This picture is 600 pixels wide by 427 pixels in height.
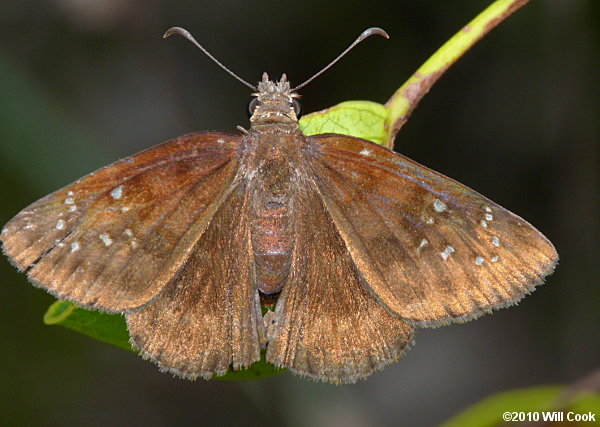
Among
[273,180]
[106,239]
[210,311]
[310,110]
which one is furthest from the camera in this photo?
[310,110]

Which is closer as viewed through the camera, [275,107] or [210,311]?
[210,311]

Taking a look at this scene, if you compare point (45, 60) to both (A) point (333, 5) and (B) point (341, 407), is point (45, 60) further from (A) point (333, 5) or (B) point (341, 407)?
(B) point (341, 407)

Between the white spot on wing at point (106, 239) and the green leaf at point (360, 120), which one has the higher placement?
the green leaf at point (360, 120)

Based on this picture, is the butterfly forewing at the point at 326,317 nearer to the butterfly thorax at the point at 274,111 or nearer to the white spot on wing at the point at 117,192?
the butterfly thorax at the point at 274,111

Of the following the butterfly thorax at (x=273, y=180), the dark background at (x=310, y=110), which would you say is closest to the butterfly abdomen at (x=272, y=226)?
the butterfly thorax at (x=273, y=180)

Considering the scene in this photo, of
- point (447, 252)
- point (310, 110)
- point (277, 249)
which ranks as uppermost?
point (310, 110)

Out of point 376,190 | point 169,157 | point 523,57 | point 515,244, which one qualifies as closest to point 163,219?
point 169,157

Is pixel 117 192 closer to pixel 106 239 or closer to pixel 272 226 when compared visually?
pixel 106 239

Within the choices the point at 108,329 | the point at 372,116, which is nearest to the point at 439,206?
the point at 372,116
